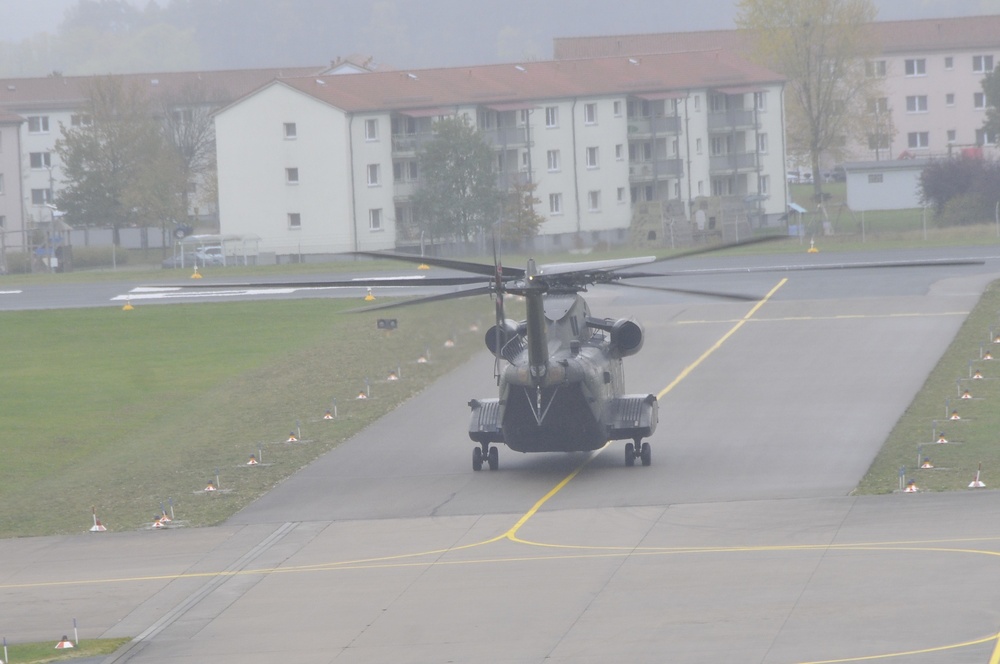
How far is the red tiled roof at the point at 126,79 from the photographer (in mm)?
120875

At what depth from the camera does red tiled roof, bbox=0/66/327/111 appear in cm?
12088

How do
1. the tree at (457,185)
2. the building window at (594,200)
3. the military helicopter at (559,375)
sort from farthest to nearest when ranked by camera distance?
the building window at (594,200) → the tree at (457,185) → the military helicopter at (559,375)

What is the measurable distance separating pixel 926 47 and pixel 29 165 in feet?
256

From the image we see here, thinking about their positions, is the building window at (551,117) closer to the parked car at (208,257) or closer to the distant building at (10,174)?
the parked car at (208,257)

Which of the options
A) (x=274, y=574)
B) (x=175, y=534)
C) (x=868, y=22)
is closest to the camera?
(x=274, y=574)

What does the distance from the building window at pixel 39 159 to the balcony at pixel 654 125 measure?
5889 cm

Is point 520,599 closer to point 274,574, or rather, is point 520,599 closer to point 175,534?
point 274,574

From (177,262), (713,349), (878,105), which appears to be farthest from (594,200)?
(878,105)

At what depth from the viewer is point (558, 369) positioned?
25125 millimetres

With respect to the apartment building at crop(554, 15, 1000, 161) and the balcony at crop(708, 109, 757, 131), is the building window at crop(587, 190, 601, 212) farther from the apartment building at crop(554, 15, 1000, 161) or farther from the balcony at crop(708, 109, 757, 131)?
the apartment building at crop(554, 15, 1000, 161)

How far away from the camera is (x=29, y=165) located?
119062 millimetres

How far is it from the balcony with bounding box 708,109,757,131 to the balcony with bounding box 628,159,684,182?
366cm

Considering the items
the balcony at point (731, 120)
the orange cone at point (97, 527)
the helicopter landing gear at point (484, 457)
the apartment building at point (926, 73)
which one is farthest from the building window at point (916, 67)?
the orange cone at point (97, 527)

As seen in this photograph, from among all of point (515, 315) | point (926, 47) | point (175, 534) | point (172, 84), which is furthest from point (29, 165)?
point (175, 534)
